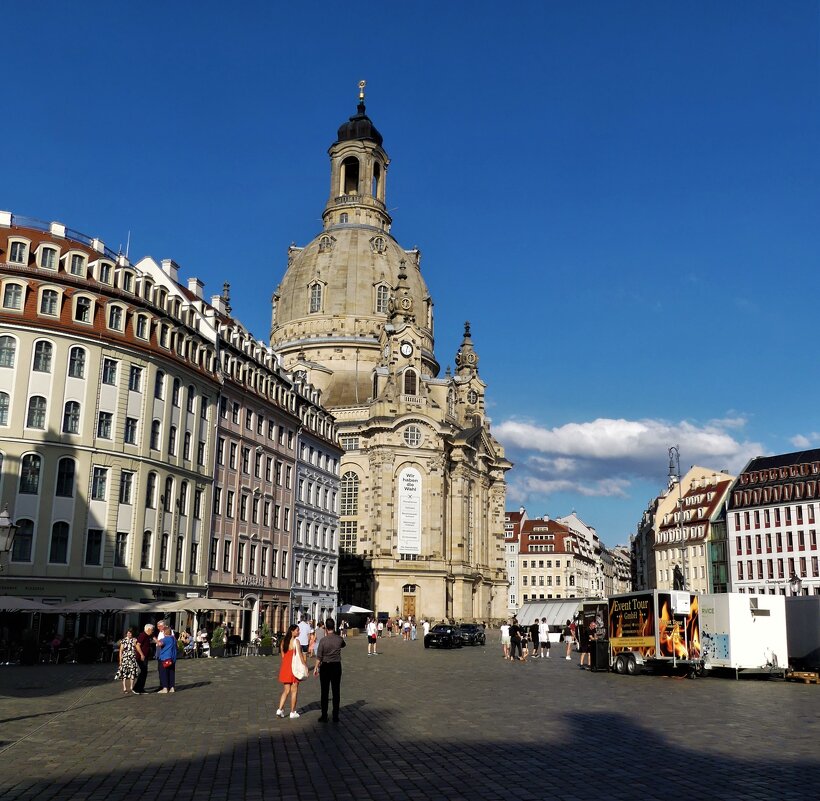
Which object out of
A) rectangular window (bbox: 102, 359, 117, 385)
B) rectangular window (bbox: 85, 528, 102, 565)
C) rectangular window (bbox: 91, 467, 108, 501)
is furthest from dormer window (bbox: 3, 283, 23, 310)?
rectangular window (bbox: 85, 528, 102, 565)

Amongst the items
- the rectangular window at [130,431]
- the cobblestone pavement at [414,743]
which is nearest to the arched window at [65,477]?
the rectangular window at [130,431]

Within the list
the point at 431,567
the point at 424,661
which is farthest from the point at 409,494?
the point at 424,661

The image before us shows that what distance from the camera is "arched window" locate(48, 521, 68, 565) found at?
46.2 metres

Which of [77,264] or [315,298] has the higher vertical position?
[315,298]

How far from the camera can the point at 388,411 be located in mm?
109750

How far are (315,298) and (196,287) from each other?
5626cm

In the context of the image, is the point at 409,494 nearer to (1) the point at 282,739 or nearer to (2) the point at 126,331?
(2) the point at 126,331

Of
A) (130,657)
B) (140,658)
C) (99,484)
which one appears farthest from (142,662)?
(99,484)

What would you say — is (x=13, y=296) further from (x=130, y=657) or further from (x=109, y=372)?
(x=130, y=657)

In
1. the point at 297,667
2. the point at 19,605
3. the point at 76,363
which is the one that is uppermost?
the point at 76,363

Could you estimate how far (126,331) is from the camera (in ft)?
166

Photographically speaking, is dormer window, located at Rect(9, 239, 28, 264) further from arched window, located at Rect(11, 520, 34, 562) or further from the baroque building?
the baroque building

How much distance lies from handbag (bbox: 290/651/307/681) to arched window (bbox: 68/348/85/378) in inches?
1242

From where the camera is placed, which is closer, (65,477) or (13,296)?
(13,296)
